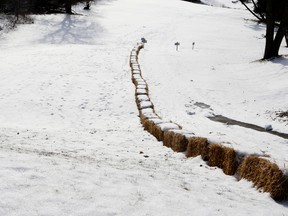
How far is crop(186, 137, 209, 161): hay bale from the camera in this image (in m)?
6.00

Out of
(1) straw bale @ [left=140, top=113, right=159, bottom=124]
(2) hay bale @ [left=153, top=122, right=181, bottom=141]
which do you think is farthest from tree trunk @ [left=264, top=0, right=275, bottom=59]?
(2) hay bale @ [left=153, top=122, right=181, bottom=141]

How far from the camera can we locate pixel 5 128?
25.5ft

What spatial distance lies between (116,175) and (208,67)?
1248 cm

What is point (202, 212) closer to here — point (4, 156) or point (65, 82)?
point (4, 156)

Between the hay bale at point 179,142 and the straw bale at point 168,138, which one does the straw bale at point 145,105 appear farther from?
the hay bale at point 179,142

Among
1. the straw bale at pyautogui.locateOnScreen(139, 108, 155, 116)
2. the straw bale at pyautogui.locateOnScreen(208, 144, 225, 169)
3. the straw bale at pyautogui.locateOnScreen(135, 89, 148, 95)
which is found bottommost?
the straw bale at pyautogui.locateOnScreen(139, 108, 155, 116)

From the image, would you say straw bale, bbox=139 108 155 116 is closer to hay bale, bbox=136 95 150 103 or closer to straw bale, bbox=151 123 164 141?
hay bale, bbox=136 95 150 103

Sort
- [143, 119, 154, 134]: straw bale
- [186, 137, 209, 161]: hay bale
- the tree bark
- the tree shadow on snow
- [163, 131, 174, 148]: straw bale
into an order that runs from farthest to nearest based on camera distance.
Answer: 1. the tree shadow on snow
2. the tree bark
3. [143, 119, 154, 134]: straw bale
4. [163, 131, 174, 148]: straw bale
5. [186, 137, 209, 161]: hay bale

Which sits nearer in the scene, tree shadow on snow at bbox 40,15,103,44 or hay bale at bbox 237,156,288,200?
hay bale at bbox 237,156,288,200

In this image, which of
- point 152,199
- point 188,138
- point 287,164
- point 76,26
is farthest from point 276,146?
point 76,26

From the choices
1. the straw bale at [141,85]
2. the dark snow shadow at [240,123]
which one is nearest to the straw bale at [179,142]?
the dark snow shadow at [240,123]

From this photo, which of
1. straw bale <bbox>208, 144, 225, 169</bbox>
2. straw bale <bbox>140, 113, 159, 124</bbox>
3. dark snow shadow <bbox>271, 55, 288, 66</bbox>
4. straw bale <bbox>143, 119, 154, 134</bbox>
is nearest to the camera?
straw bale <bbox>208, 144, 225, 169</bbox>

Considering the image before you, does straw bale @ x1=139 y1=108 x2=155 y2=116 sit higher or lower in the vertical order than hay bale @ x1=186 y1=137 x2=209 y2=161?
lower

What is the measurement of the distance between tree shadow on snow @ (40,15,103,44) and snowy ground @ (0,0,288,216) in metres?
0.08
